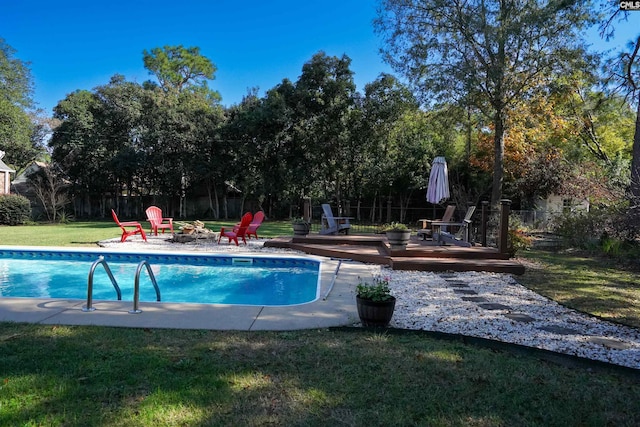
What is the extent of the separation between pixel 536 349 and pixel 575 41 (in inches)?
417

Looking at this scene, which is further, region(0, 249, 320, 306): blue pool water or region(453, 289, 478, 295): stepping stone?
region(0, 249, 320, 306): blue pool water

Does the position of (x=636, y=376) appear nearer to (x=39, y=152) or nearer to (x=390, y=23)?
(x=390, y=23)

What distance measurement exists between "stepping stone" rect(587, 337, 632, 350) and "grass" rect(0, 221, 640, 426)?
2.79ft

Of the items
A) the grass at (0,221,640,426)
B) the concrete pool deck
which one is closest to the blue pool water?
the concrete pool deck

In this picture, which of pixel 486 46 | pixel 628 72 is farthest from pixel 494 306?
pixel 486 46

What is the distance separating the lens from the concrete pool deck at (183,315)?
12.6ft

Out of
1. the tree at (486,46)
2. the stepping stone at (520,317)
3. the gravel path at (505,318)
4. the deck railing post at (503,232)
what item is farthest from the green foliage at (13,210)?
the stepping stone at (520,317)

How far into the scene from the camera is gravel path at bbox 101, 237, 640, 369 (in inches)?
141

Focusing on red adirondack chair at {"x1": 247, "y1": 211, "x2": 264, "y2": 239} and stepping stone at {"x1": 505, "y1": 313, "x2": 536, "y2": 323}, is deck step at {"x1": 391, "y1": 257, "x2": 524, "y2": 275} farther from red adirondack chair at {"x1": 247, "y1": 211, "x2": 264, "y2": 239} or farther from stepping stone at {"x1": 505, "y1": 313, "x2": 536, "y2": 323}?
red adirondack chair at {"x1": 247, "y1": 211, "x2": 264, "y2": 239}

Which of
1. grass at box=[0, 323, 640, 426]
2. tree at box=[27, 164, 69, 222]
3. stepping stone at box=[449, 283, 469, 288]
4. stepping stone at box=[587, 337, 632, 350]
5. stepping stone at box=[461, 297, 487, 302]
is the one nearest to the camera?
grass at box=[0, 323, 640, 426]

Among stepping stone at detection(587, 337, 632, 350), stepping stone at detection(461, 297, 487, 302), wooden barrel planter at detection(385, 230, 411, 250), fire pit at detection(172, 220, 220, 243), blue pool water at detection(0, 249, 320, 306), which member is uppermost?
wooden barrel planter at detection(385, 230, 411, 250)

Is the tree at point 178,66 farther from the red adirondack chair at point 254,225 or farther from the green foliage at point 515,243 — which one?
the green foliage at point 515,243

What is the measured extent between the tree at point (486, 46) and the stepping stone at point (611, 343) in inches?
323

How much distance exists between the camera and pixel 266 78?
23266 millimetres
